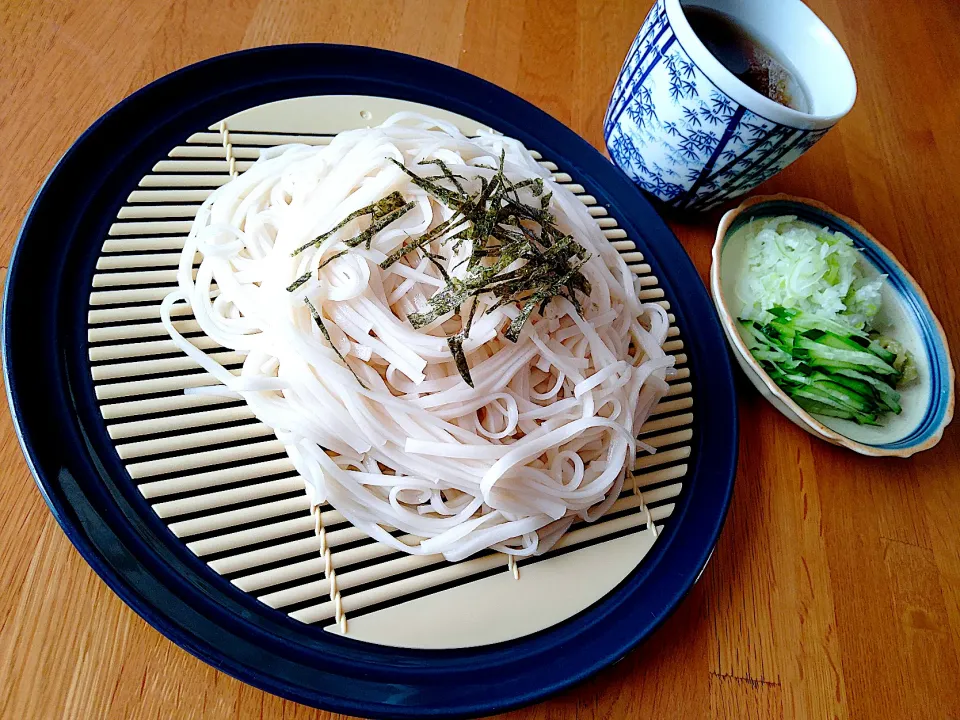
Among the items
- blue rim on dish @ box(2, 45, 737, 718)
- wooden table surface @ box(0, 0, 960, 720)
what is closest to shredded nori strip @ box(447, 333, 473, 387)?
blue rim on dish @ box(2, 45, 737, 718)

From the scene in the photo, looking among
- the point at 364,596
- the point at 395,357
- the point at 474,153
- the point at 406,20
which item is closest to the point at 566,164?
the point at 474,153

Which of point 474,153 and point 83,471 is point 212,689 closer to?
point 83,471

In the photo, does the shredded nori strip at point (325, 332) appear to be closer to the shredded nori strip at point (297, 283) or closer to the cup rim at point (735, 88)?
the shredded nori strip at point (297, 283)

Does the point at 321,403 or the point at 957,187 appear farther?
the point at 957,187

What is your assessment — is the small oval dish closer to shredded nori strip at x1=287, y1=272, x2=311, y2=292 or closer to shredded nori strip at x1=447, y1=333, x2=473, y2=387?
shredded nori strip at x1=447, y1=333, x2=473, y2=387

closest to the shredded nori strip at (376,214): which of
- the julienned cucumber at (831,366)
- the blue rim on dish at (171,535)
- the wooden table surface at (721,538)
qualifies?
the blue rim on dish at (171,535)
